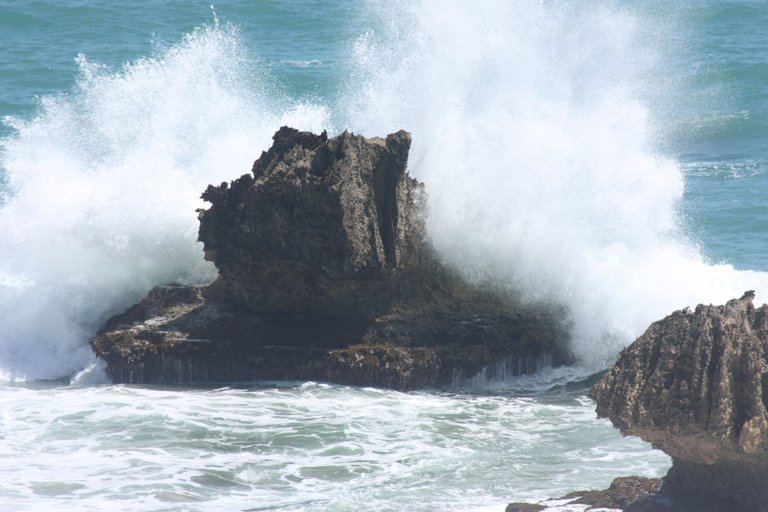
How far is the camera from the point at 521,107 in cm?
1611

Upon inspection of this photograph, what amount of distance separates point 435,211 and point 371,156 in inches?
66.5

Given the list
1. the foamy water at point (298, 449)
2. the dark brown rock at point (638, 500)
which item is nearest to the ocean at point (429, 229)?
the foamy water at point (298, 449)

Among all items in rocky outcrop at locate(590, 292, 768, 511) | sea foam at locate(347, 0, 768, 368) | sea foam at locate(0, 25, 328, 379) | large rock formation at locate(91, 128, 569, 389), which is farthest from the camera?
sea foam at locate(0, 25, 328, 379)

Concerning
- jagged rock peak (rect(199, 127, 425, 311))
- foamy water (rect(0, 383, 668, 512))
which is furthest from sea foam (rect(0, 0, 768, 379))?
foamy water (rect(0, 383, 668, 512))

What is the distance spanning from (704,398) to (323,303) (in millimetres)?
5406

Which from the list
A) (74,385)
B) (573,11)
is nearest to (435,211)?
(74,385)

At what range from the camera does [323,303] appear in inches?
455

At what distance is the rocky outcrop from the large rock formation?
13.6 ft

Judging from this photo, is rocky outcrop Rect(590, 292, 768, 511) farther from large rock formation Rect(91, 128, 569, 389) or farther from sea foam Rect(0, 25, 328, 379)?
sea foam Rect(0, 25, 328, 379)

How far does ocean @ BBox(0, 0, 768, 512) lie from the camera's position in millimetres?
8875

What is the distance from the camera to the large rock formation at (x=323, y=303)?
11102mm

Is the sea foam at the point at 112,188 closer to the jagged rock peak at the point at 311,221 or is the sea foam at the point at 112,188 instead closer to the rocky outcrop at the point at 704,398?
the jagged rock peak at the point at 311,221

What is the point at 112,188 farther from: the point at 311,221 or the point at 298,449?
the point at 298,449

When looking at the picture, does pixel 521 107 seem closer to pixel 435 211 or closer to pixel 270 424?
pixel 435 211
